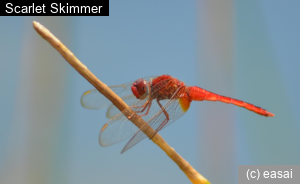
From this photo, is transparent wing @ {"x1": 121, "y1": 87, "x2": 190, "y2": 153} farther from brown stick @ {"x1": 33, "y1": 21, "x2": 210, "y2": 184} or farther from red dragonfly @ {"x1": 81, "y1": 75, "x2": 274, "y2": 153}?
brown stick @ {"x1": 33, "y1": 21, "x2": 210, "y2": 184}

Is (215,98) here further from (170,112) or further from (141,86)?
(141,86)

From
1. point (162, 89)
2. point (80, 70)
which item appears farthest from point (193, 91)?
point (80, 70)

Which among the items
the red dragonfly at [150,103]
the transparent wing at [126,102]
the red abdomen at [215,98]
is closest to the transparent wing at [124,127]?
the red dragonfly at [150,103]

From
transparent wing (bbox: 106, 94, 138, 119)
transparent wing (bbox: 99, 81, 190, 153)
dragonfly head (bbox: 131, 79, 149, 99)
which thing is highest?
dragonfly head (bbox: 131, 79, 149, 99)

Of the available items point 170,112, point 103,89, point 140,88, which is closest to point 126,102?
point 140,88

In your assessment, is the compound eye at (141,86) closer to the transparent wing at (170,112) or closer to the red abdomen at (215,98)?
the transparent wing at (170,112)

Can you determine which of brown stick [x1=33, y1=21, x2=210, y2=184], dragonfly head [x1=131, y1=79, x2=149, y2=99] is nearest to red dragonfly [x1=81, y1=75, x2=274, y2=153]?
dragonfly head [x1=131, y1=79, x2=149, y2=99]
